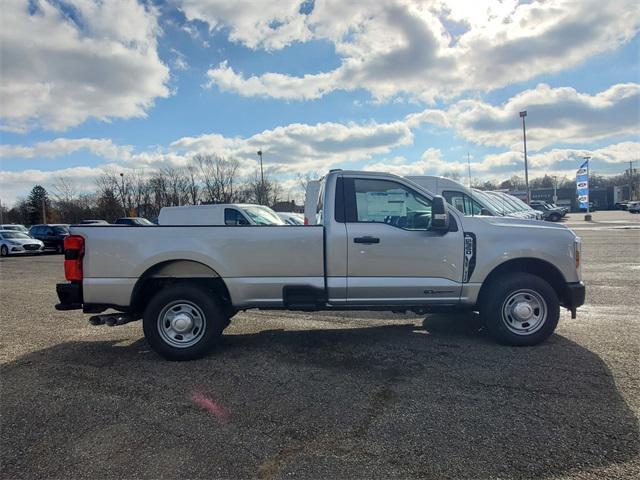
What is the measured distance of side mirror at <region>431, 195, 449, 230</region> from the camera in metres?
4.83

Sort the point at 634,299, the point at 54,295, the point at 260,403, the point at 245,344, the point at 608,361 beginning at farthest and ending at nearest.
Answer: the point at 54,295
the point at 634,299
the point at 245,344
the point at 608,361
the point at 260,403

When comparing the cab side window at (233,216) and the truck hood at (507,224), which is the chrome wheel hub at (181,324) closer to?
the truck hood at (507,224)

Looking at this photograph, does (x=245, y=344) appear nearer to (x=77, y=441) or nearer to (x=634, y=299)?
(x=77, y=441)

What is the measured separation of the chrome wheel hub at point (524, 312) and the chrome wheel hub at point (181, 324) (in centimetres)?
367

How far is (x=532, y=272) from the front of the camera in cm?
534

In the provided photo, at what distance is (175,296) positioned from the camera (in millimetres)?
4871

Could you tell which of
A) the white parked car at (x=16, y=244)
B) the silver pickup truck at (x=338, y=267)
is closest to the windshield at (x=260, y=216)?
the silver pickup truck at (x=338, y=267)

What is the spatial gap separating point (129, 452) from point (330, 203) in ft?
10.7

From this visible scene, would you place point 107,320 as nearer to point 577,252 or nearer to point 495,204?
point 577,252

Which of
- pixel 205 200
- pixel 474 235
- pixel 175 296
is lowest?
pixel 175 296

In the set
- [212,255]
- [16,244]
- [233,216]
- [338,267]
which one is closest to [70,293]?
[212,255]

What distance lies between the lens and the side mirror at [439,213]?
483 centimetres

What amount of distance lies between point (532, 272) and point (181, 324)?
438 cm

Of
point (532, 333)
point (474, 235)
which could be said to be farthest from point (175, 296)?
point (532, 333)
